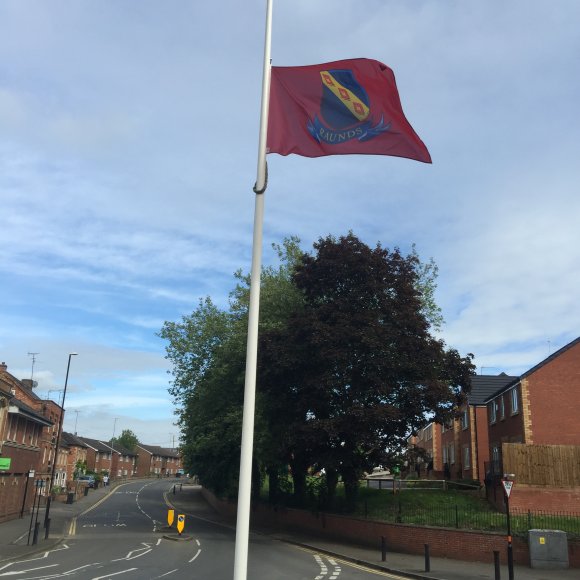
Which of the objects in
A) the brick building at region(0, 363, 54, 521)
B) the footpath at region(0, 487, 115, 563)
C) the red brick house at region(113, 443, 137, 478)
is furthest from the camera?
the red brick house at region(113, 443, 137, 478)

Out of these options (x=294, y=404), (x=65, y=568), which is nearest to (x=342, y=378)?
(x=294, y=404)

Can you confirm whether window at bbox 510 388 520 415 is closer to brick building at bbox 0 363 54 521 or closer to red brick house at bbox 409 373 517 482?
red brick house at bbox 409 373 517 482

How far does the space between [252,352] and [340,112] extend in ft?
14.1

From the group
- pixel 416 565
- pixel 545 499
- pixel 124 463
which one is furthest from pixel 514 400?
pixel 124 463

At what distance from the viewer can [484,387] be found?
4800cm

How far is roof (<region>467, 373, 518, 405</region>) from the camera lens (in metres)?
45.9

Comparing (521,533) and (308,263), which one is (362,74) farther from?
(308,263)

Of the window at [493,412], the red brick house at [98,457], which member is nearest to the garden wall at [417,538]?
the window at [493,412]

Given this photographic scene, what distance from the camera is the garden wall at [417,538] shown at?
22.3m

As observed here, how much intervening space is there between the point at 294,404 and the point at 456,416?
8.20 metres

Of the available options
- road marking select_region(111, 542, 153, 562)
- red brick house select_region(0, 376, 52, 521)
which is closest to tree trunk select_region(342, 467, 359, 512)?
road marking select_region(111, 542, 153, 562)

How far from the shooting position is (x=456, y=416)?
2992 centimetres

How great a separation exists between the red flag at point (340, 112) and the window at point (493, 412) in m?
34.4

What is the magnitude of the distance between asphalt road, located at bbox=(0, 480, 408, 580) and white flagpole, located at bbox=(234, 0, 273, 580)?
12.0 metres
